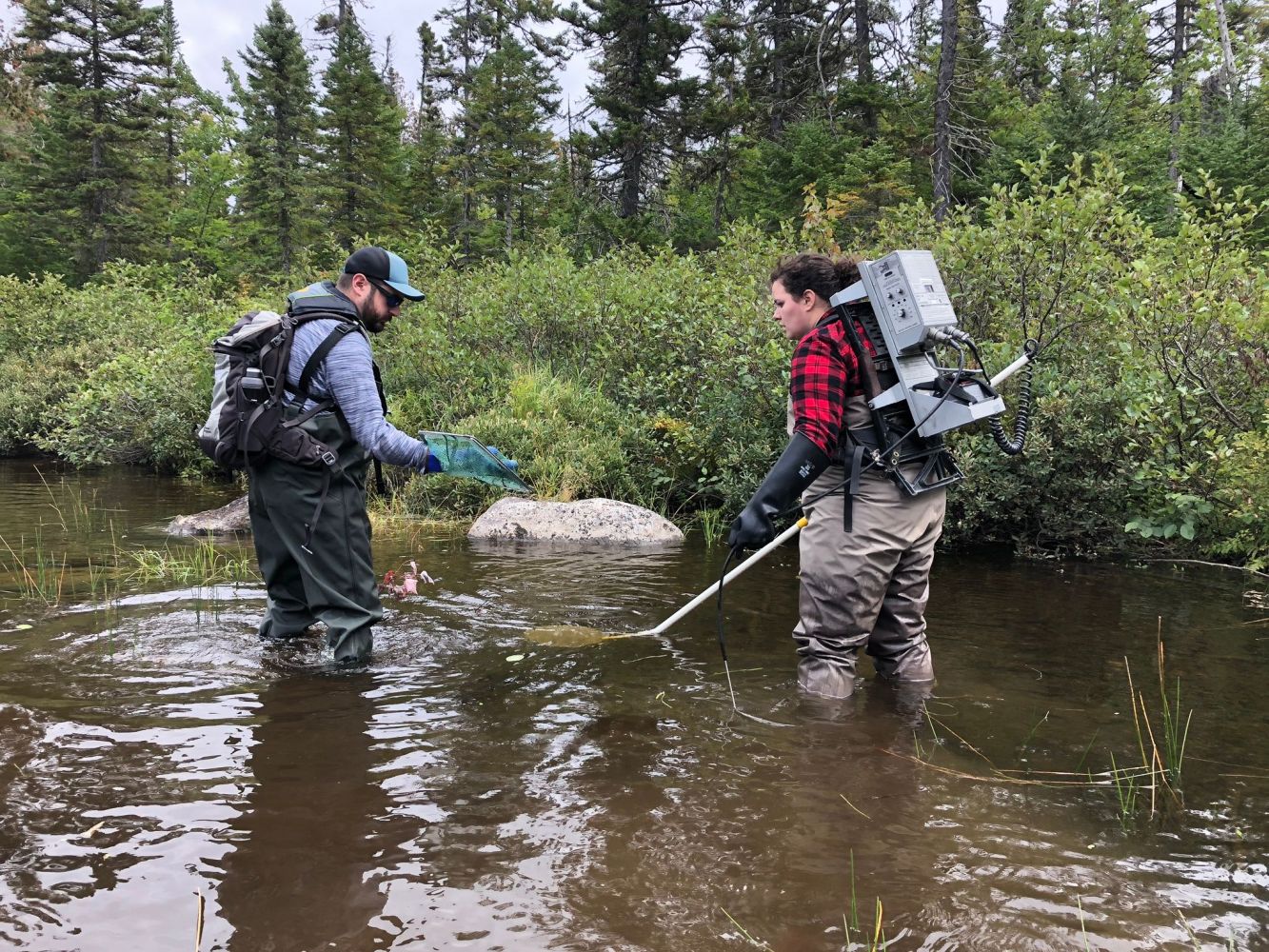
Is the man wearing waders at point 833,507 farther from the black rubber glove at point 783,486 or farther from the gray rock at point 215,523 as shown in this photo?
the gray rock at point 215,523

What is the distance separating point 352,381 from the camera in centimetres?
421

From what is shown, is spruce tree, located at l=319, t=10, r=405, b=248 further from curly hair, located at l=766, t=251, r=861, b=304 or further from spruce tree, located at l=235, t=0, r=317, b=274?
curly hair, located at l=766, t=251, r=861, b=304

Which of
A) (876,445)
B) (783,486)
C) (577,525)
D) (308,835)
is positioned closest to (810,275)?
(876,445)

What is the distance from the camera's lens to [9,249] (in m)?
33.5

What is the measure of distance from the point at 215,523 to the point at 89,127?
2928 centimetres

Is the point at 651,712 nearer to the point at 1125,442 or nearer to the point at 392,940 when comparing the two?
the point at 392,940

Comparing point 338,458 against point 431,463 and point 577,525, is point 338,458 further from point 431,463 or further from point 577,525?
point 577,525

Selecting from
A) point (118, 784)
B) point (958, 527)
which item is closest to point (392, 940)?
point (118, 784)

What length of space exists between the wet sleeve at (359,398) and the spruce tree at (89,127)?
107 feet

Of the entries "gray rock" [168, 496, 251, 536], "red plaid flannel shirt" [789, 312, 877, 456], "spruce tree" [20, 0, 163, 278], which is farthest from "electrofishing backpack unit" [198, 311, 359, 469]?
"spruce tree" [20, 0, 163, 278]

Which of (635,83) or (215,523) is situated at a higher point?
(635,83)

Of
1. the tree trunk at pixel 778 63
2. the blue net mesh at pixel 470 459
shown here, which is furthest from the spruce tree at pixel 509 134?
the blue net mesh at pixel 470 459

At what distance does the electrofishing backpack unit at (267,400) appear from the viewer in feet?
13.8

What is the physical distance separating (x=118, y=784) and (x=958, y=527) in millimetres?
6737
